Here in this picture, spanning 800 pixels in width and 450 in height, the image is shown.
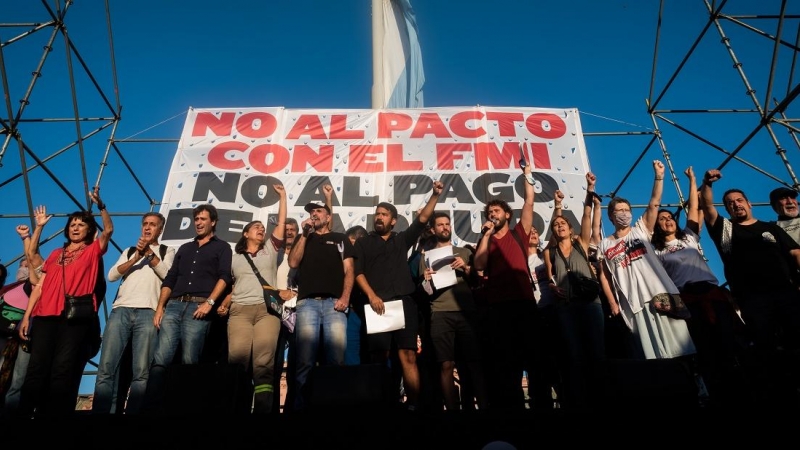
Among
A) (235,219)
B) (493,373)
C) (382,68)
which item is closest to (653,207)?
(493,373)

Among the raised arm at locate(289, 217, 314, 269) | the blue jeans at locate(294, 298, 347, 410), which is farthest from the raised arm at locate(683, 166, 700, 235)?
the raised arm at locate(289, 217, 314, 269)

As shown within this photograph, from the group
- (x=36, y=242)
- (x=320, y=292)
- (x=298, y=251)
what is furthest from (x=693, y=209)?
(x=36, y=242)

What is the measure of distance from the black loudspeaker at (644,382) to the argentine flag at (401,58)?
5.80 meters

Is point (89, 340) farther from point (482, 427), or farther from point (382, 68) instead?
point (382, 68)

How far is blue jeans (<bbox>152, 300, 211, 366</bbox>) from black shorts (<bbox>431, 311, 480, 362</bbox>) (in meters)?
1.60

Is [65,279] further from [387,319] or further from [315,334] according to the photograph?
[387,319]

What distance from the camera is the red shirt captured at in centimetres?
344

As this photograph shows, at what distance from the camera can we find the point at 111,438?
1.90m

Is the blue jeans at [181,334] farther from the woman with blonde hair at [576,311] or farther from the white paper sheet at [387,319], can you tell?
the woman with blonde hair at [576,311]

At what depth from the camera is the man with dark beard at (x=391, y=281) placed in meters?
3.44

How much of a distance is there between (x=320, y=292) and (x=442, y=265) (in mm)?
897

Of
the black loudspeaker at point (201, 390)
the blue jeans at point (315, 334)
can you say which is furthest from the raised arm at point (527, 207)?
the black loudspeaker at point (201, 390)

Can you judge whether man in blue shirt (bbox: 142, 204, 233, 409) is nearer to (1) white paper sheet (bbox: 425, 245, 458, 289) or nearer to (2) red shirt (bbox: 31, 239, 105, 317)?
(2) red shirt (bbox: 31, 239, 105, 317)

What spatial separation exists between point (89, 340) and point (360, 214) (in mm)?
2864
